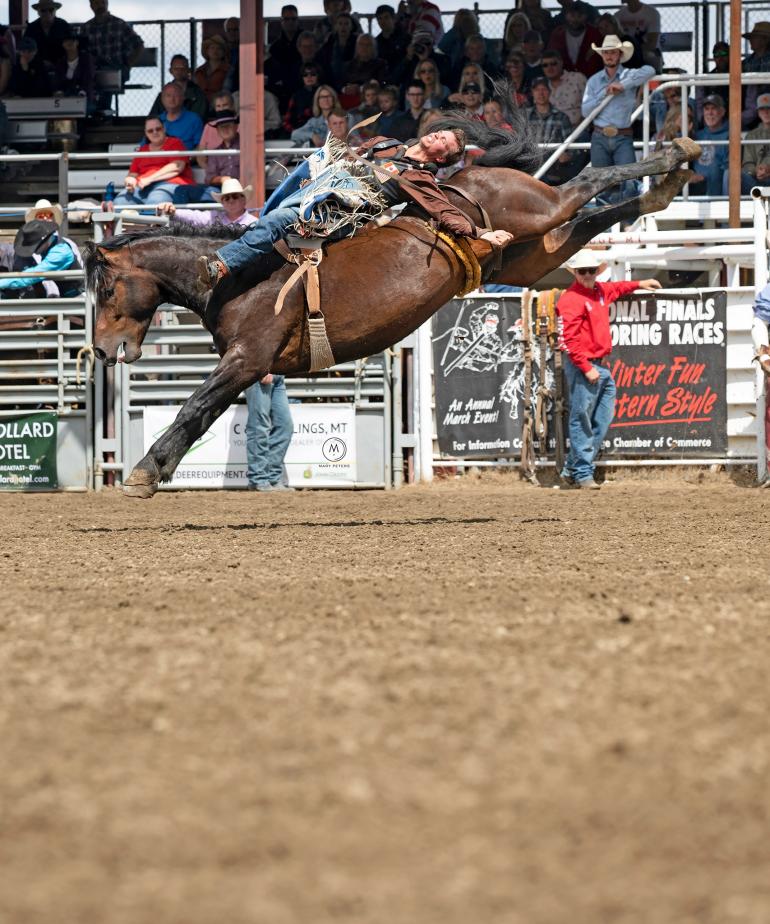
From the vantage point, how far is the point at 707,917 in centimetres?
199

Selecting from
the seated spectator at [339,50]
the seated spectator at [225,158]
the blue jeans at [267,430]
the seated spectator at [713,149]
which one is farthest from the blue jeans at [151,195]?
the seated spectator at [713,149]

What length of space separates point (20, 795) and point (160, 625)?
6.01ft

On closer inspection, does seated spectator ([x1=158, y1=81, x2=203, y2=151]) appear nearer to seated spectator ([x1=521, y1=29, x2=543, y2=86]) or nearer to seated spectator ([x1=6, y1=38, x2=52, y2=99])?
seated spectator ([x1=6, y1=38, x2=52, y2=99])

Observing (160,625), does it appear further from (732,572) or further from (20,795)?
(732,572)

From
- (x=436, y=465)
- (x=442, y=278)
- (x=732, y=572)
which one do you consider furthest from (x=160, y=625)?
(x=436, y=465)

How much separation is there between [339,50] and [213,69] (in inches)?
55.1

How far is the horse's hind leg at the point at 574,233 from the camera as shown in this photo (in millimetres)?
8047

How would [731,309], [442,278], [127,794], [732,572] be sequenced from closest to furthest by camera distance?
[127,794] < [732,572] < [442,278] < [731,309]

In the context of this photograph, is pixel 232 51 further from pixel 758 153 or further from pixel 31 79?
pixel 758 153

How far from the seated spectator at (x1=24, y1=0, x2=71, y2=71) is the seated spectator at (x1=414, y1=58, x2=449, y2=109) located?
4686 millimetres

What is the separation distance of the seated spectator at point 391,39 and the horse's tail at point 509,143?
6.70 meters

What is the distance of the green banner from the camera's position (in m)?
11.7

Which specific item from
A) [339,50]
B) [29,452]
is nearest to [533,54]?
[339,50]

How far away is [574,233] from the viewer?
320 inches
